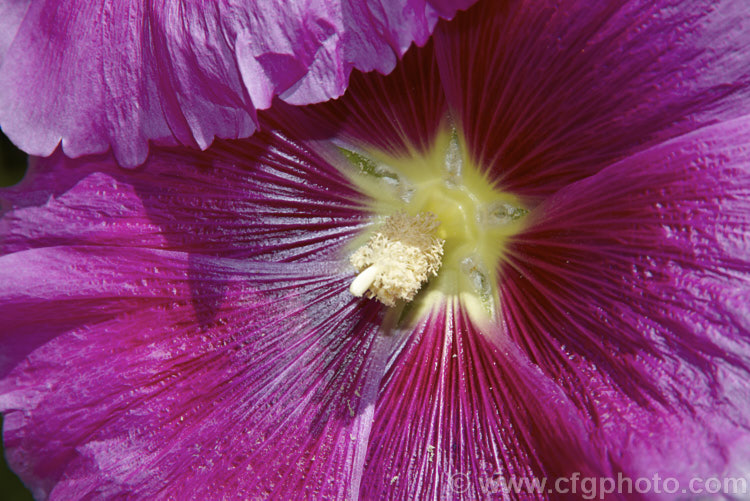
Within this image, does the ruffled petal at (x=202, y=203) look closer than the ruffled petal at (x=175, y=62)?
No

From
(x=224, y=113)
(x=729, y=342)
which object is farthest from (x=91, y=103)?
(x=729, y=342)

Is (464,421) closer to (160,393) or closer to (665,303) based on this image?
(665,303)

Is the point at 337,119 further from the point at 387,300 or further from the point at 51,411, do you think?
the point at 51,411

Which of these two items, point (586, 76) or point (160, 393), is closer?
point (586, 76)

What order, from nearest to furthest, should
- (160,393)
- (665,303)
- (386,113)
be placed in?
(665,303) < (160,393) < (386,113)

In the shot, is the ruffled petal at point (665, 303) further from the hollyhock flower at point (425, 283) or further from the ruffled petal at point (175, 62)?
the ruffled petal at point (175, 62)

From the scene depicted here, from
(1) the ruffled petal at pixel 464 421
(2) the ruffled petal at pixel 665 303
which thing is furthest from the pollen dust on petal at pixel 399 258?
(2) the ruffled petal at pixel 665 303

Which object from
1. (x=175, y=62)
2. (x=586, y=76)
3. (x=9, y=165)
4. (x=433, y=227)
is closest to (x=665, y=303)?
(x=586, y=76)
